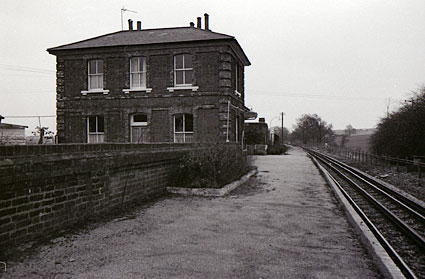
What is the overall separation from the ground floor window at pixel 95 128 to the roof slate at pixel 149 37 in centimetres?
428

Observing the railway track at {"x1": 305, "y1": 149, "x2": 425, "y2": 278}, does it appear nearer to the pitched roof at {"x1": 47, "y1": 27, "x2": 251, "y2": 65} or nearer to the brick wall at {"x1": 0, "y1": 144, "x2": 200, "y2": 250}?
the brick wall at {"x1": 0, "y1": 144, "x2": 200, "y2": 250}

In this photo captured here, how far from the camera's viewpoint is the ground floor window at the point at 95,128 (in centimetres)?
2020

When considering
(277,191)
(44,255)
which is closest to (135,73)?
(277,191)

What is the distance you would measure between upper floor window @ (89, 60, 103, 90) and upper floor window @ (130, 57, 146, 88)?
6.67 feet

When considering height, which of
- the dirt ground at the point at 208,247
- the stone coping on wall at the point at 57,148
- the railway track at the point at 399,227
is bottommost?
the railway track at the point at 399,227

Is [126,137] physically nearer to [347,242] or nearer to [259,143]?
[347,242]

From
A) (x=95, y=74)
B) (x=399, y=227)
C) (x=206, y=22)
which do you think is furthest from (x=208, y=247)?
(x=206, y=22)

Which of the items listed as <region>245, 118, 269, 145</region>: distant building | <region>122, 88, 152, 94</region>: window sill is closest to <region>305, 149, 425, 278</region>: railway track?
<region>122, 88, 152, 94</region>: window sill

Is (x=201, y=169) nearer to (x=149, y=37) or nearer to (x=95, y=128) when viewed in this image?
(x=95, y=128)

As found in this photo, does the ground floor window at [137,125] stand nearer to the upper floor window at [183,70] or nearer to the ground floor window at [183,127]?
the ground floor window at [183,127]

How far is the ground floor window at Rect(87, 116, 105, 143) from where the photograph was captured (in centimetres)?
2020

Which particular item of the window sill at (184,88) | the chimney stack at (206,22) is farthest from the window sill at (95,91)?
the chimney stack at (206,22)

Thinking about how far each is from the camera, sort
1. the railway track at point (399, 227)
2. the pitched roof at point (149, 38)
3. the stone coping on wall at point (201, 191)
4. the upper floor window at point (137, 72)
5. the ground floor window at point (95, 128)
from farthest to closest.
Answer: the ground floor window at point (95, 128) < the upper floor window at point (137, 72) < the pitched roof at point (149, 38) < the stone coping on wall at point (201, 191) < the railway track at point (399, 227)

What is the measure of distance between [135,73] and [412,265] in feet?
57.2
